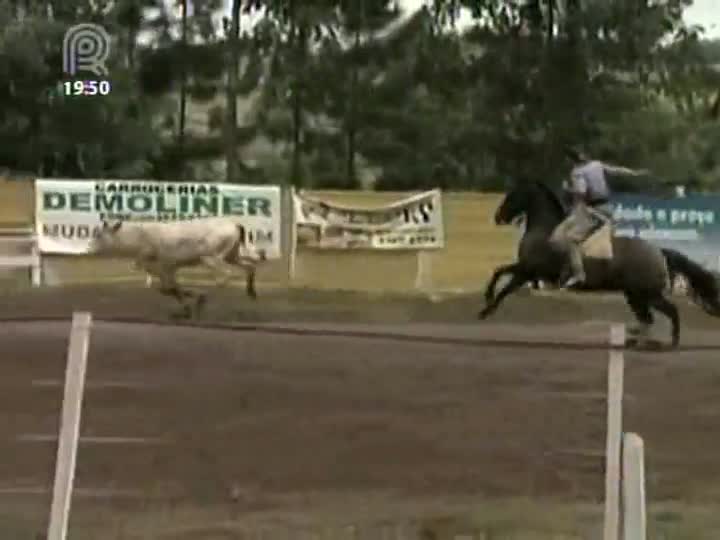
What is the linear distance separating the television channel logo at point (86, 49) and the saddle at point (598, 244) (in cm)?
2299

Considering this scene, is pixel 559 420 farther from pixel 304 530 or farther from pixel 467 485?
pixel 304 530

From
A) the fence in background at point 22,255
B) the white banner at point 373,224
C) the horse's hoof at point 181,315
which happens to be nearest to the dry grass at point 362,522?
the horse's hoof at point 181,315

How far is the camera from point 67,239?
29.0 m

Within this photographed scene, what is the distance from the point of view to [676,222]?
3083cm

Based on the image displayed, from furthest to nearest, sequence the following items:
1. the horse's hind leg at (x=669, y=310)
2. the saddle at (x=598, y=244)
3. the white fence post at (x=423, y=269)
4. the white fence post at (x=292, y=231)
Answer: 1. the white fence post at (x=423, y=269)
2. the white fence post at (x=292, y=231)
3. the saddle at (x=598, y=244)
4. the horse's hind leg at (x=669, y=310)

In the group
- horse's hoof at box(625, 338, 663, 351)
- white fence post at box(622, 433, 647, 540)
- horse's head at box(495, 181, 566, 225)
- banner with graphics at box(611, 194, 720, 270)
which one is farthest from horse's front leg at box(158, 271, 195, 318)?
white fence post at box(622, 433, 647, 540)

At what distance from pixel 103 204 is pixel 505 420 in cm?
1708

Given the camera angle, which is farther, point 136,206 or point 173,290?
point 136,206

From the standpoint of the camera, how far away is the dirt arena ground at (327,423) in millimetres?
10133

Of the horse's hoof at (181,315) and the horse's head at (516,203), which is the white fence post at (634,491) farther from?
the horse's hoof at (181,315)

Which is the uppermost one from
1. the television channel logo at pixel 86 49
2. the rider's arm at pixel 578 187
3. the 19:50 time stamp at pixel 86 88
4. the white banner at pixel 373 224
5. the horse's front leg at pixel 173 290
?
the television channel logo at pixel 86 49

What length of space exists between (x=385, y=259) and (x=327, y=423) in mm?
17833

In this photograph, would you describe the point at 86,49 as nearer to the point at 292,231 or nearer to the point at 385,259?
the point at 292,231

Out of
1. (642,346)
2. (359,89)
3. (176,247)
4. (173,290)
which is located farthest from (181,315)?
(359,89)
